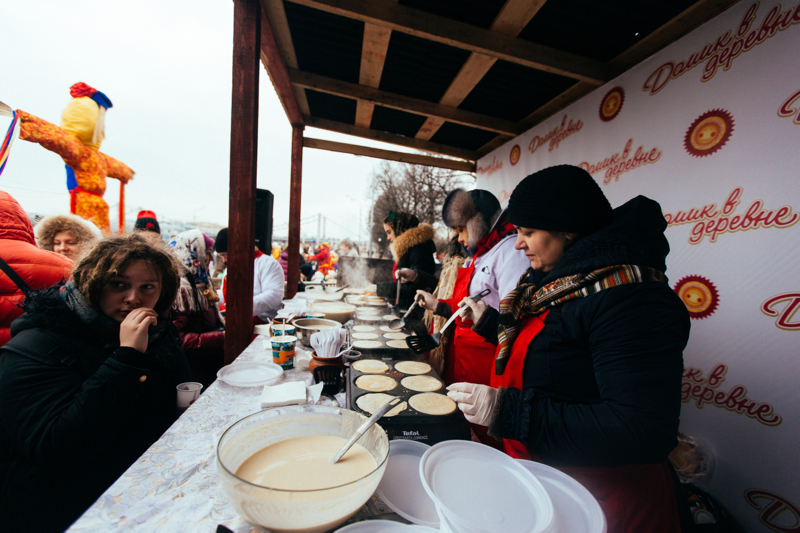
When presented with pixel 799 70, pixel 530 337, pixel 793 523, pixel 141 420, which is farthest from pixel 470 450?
pixel 799 70

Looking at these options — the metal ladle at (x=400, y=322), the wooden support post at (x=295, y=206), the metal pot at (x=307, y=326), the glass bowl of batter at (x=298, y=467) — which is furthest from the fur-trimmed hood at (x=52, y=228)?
the glass bowl of batter at (x=298, y=467)

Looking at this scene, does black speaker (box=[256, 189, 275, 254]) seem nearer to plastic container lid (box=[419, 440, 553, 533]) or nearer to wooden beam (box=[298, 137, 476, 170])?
wooden beam (box=[298, 137, 476, 170])

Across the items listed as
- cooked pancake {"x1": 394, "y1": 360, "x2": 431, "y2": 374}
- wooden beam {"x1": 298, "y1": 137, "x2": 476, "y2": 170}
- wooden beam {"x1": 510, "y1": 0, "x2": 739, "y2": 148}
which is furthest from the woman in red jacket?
wooden beam {"x1": 510, "y1": 0, "x2": 739, "y2": 148}

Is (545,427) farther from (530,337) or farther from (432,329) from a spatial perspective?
(432,329)

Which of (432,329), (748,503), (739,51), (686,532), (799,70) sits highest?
(739,51)

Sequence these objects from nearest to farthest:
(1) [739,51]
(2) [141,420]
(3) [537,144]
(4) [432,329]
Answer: (2) [141,420] < (1) [739,51] < (4) [432,329] < (3) [537,144]

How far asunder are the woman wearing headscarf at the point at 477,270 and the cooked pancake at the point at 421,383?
2.00 feet

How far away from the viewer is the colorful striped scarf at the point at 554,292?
1.02 metres

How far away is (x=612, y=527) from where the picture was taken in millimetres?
998

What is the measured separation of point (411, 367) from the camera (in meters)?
1.76

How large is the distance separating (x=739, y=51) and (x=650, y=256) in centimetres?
243

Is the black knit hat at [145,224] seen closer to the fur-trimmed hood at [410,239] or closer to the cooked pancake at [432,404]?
the fur-trimmed hood at [410,239]

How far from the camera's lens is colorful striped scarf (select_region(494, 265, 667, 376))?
3.34 ft

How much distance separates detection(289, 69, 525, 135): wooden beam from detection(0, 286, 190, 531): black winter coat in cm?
347
